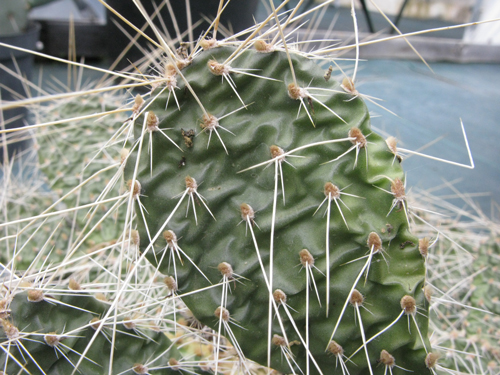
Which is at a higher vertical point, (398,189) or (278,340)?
(398,189)

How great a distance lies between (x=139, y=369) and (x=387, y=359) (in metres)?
0.43

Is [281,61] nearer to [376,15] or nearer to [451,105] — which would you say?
[451,105]

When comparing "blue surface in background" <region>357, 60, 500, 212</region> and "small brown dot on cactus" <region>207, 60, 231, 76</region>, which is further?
"blue surface in background" <region>357, 60, 500, 212</region>

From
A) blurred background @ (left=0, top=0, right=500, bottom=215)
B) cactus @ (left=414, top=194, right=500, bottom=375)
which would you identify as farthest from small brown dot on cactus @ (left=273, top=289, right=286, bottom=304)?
blurred background @ (left=0, top=0, right=500, bottom=215)

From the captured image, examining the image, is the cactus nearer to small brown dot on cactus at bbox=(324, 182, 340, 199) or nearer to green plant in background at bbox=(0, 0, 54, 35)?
small brown dot on cactus at bbox=(324, 182, 340, 199)

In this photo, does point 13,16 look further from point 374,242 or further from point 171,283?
point 374,242

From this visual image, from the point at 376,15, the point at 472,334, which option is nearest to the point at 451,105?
the point at 376,15

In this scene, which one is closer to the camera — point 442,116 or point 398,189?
point 398,189

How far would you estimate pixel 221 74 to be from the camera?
0.66m

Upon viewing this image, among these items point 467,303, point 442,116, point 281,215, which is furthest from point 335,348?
point 442,116

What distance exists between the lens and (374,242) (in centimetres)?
61

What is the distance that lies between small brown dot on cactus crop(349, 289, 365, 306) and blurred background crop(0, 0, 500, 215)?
84 cm

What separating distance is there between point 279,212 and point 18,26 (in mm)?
2005

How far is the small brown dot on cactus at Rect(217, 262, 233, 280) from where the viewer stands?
66 cm
